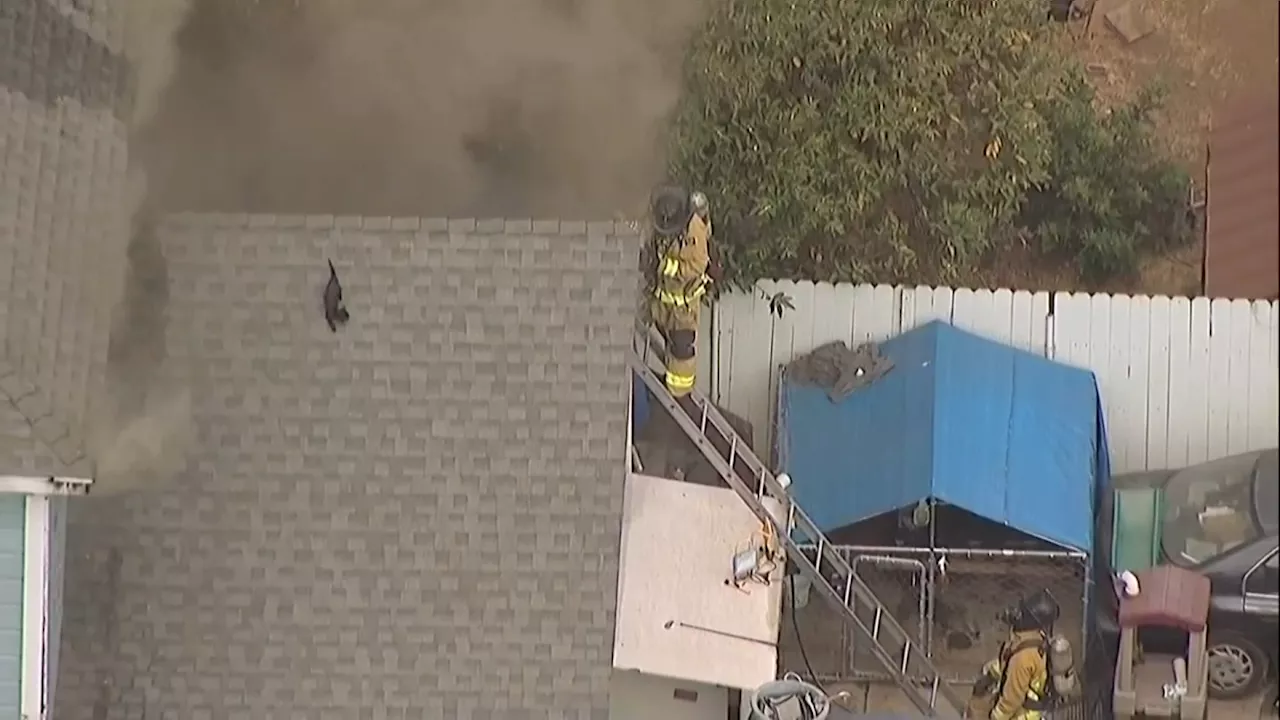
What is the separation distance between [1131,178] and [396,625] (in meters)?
6.38

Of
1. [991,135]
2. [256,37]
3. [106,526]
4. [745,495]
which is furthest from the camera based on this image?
[991,135]

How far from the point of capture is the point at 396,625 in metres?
6.82

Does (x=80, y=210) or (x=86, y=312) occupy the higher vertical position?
(x=80, y=210)

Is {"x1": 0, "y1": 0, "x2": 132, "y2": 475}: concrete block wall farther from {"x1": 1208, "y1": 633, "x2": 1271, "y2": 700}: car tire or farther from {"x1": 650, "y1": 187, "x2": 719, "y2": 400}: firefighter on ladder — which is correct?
{"x1": 1208, "y1": 633, "x2": 1271, "y2": 700}: car tire

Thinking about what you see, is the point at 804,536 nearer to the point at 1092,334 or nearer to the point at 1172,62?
the point at 1092,334

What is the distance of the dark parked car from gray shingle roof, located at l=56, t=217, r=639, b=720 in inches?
124

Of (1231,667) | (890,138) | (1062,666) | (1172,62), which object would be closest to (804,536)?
(1062,666)

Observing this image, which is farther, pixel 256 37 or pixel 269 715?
pixel 256 37

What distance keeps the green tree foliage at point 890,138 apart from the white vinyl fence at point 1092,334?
24 centimetres

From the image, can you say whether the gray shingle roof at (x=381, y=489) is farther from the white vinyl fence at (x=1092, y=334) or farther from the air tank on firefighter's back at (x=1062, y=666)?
the air tank on firefighter's back at (x=1062, y=666)

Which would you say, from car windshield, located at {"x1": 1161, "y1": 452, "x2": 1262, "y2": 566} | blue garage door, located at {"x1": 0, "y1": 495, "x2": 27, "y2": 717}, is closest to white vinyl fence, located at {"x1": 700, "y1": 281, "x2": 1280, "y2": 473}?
car windshield, located at {"x1": 1161, "y1": 452, "x2": 1262, "y2": 566}

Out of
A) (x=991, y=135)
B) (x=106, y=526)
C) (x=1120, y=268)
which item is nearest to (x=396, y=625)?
(x=106, y=526)

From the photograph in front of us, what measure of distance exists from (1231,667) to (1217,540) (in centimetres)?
91

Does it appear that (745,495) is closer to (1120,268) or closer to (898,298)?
(898,298)
